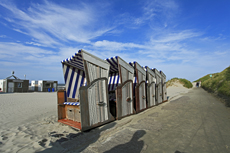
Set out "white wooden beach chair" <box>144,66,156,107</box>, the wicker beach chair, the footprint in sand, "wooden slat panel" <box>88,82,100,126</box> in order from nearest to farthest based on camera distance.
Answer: the footprint in sand
"wooden slat panel" <box>88,82,100,126</box>
the wicker beach chair
"white wooden beach chair" <box>144,66,156,107</box>

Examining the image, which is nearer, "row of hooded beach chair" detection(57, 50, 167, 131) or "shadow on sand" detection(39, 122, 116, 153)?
"shadow on sand" detection(39, 122, 116, 153)

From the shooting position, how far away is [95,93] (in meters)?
5.08

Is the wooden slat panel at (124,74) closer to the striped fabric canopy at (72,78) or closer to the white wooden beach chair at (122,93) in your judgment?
the white wooden beach chair at (122,93)

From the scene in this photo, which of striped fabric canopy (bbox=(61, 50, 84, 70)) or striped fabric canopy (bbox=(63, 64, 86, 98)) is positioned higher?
striped fabric canopy (bbox=(61, 50, 84, 70))

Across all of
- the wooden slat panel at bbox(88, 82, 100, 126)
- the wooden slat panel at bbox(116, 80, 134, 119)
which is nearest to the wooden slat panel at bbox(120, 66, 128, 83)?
the wooden slat panel at bbox(116, 80, 134, 119)

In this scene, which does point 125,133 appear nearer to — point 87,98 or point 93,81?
point 87,98

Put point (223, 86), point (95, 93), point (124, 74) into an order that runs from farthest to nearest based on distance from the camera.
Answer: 1. point (223, 86)
2. point (124, 74)
3. point (95, 93)

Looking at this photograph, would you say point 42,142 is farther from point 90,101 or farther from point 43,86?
point 43,86

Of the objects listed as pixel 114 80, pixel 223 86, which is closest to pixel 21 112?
pixel 114 80

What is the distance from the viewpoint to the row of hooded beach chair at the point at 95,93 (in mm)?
4832

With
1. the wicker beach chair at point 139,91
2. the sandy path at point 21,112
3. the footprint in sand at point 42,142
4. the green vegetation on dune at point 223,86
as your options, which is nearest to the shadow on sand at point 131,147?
the footprint in sand at point 42,142

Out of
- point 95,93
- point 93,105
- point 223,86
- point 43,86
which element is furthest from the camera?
point 43,86

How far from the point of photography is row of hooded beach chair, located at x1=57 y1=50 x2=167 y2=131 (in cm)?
483

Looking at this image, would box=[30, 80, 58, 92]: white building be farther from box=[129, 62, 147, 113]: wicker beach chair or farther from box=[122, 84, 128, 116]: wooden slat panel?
box=[122, 84, 128, 116]: wooden slat panel
